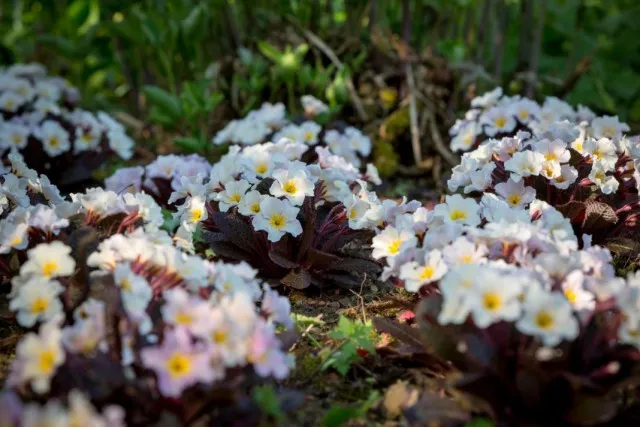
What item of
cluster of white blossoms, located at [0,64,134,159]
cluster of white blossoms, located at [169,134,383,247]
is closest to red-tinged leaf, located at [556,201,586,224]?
cluster of white blossoms, located at [169,134,383,247]

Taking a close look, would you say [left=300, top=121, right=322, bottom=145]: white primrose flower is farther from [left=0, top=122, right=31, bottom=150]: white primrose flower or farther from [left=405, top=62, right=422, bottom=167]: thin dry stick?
[left=0, top=122, right=31, bottom=150]: white primrose flower

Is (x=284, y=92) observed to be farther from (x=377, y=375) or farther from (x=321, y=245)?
(x=377, y=375)

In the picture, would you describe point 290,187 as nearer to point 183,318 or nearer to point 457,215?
point 457,215

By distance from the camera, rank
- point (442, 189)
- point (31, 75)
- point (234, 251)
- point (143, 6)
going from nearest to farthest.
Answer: point (234, 251) → point (442, 189) → point (31, 75) → point (143, 6)

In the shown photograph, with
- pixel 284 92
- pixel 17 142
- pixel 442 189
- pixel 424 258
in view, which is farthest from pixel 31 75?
pixel 424 258

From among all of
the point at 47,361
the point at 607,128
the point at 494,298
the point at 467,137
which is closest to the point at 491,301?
the point at 494,298

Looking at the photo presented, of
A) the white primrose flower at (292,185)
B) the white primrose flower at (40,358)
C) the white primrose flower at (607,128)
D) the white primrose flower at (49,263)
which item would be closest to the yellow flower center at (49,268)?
the white primrose flower at (49,263)
